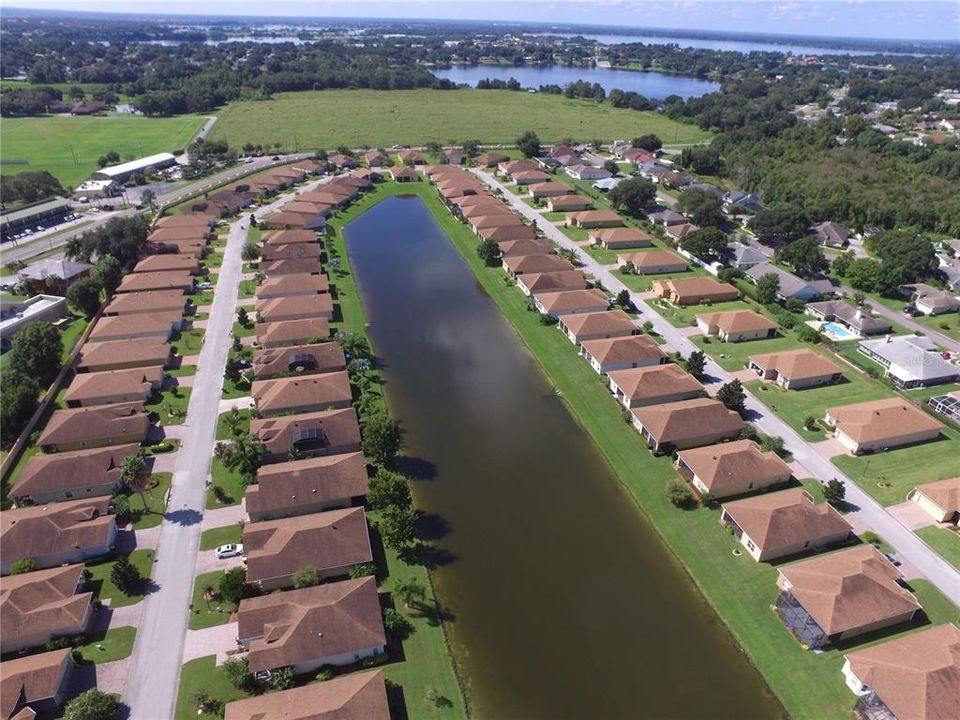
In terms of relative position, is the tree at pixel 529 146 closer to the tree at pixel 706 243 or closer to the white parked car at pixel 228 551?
the tree at pixel 706 243

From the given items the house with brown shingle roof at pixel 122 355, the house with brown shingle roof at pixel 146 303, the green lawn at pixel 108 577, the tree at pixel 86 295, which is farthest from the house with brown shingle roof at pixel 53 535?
the tree at pixel 86 295

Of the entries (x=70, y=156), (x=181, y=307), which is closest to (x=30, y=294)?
(x=181, y=307)

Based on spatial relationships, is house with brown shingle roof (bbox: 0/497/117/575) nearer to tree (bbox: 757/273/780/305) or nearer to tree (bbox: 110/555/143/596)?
tree (bbox: 110/555/143/596)

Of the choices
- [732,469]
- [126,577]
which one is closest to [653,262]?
[732,469]

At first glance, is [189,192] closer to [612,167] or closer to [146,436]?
[146,436]

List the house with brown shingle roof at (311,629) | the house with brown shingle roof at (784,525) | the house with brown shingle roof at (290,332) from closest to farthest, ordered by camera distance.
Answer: the house with brown shingle roof at (311,629)
the house with brown shingle roof at (784,525)
the house with brown shingle roof at (290,332)

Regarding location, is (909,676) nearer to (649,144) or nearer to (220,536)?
(220,536)

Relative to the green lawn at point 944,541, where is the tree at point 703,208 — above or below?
above
